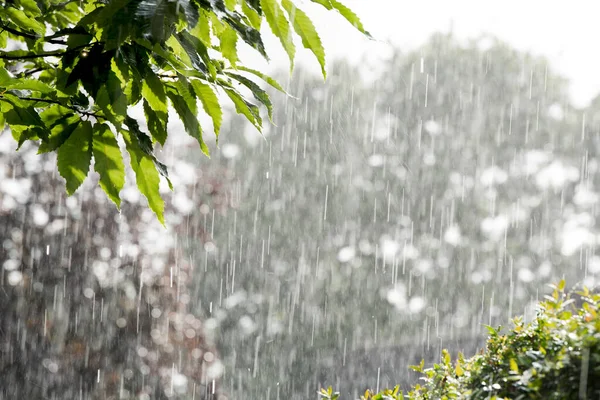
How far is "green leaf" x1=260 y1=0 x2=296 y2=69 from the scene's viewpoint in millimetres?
959

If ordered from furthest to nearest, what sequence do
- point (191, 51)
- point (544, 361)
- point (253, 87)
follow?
point (544, 361) < point (253, 87) < point (191, 51)

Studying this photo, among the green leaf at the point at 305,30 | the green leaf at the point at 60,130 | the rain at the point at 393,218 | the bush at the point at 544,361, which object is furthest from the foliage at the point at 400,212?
the green leaf at the point at 305,30

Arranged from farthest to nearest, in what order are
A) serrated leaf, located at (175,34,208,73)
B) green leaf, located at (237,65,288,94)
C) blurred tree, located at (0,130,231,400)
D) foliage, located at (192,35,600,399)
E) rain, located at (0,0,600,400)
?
foliage, located at (192,35,600,399) → rain, located at (0,0,600,400) → blurred tree, located at (0,130,231,400) → green leaf, located at (237,65,288,94) → serrated leaf, located at (175,34,208,73)

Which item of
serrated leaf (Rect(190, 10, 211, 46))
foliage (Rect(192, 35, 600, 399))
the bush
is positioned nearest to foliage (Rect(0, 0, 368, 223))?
serrated leaf (Rect(190, 10, 211, 46))

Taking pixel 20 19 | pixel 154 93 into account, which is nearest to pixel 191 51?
pixel 154 93

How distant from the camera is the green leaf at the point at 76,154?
3.56ft

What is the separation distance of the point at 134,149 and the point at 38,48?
69 centimetres

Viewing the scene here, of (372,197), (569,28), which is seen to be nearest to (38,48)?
(372,197)

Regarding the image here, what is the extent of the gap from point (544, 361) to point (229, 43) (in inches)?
39.1

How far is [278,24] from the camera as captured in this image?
3.15 ft

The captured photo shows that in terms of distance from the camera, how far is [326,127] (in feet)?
55.5

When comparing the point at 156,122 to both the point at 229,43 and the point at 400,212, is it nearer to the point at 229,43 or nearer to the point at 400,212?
the point at 229,43

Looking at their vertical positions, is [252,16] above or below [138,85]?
above

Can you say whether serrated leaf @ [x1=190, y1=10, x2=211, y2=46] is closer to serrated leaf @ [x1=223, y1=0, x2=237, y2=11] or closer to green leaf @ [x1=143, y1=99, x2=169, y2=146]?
serrated leaf @ [x1=223, y1=0, x2=237, y2=11]
